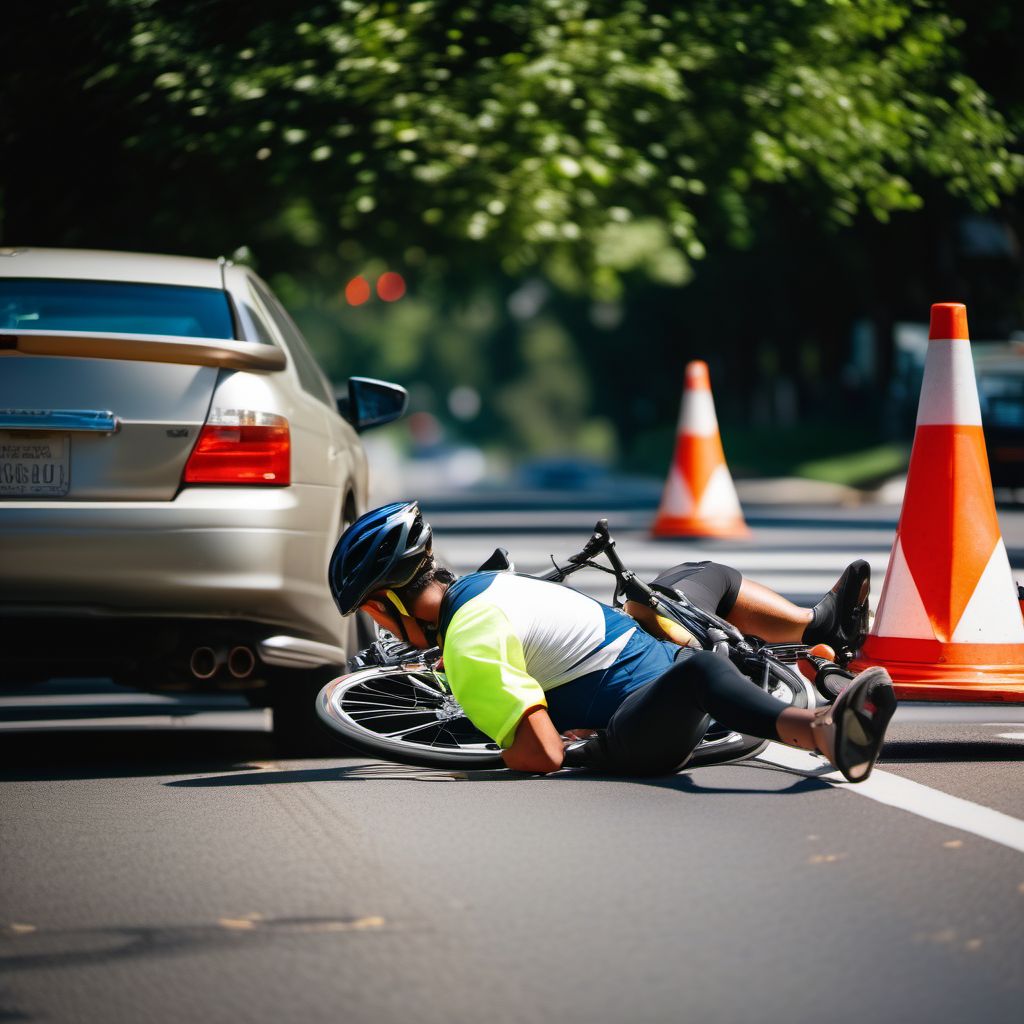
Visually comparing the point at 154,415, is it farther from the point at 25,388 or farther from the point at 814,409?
the point at 814,409

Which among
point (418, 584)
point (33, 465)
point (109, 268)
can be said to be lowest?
point (418, 584)

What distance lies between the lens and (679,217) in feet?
51.5

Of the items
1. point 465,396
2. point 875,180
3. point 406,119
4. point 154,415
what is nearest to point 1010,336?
point 875,180

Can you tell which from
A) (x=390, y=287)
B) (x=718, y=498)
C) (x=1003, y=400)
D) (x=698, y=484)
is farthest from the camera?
(x=390, y=287)

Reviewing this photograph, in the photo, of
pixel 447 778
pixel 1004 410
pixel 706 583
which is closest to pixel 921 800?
pixel 706 583

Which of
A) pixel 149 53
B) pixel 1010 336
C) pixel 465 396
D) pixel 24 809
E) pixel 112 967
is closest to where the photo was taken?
pixel 112 967

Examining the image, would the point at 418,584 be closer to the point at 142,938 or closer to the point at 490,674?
the point at 490,674

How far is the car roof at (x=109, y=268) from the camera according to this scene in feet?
24.2

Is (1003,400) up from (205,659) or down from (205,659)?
up

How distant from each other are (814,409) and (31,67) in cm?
4245

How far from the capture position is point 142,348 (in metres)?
6.70

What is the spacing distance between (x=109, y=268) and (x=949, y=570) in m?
3.12

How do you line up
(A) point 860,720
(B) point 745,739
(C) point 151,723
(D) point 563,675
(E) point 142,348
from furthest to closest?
1. (C) point 151,723
2. (E) point 142,348
3. (B) point 745,739
4. (D) point 563,675
5. (A) point 860,720

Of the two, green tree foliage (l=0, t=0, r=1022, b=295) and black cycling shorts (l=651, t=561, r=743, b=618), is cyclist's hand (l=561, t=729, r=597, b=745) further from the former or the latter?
green tree foliage (l=0, t=0, r=1022, b=295)
